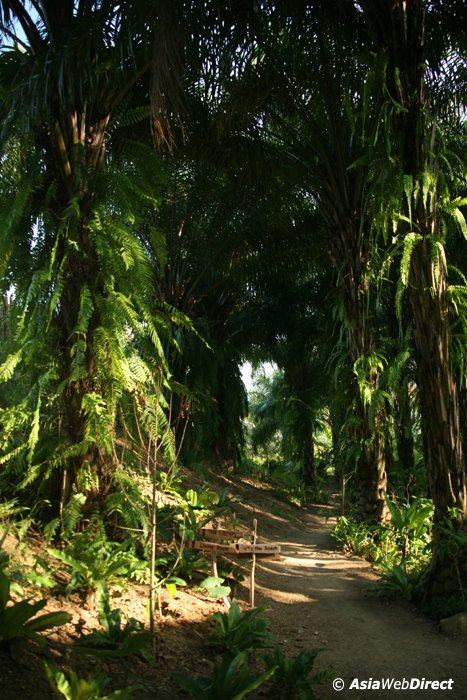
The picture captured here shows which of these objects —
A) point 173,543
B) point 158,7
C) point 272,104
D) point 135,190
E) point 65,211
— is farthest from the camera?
point 272,104

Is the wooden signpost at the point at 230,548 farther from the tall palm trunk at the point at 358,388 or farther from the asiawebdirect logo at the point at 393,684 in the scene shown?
Result: the tall palm trunk at the point at 358,388

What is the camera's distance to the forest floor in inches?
118

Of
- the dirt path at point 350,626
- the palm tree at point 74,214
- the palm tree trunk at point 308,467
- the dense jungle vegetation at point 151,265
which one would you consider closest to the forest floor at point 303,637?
the dirt path at point 350,626

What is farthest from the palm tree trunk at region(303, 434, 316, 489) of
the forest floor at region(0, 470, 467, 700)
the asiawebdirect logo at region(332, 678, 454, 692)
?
the asiawebdirect logo at region(332, 678, 454, 692)

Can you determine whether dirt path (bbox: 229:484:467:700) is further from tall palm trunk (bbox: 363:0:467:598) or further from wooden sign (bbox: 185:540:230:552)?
wooden sign (bbox: 185:540:230:552)

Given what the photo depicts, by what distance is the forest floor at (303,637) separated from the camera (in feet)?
9.84

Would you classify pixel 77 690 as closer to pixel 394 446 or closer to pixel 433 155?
pixel 433 155

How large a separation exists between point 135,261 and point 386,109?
8.29ft

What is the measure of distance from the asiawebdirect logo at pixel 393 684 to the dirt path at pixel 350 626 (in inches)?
1.8

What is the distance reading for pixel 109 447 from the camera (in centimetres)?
446

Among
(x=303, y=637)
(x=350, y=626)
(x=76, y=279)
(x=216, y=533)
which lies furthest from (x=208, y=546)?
(x=76, y=279)

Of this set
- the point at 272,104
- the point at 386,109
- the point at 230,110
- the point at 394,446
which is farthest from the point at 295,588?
the point at 272,104

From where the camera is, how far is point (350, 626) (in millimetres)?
4766

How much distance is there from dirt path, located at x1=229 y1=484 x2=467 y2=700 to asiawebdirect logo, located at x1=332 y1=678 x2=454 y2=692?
4 centimetres
